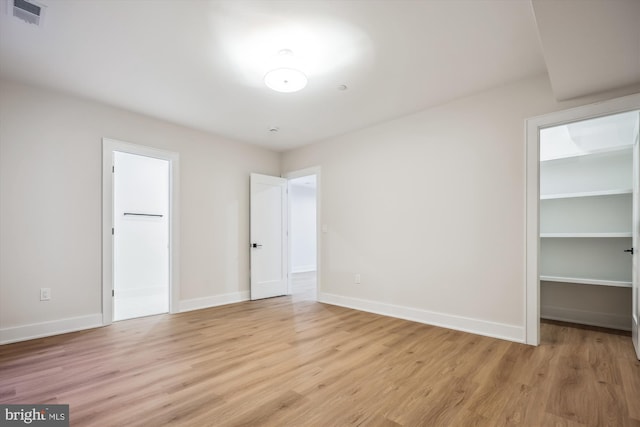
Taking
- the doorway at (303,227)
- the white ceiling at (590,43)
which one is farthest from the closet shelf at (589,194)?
the doorway at (303,227)

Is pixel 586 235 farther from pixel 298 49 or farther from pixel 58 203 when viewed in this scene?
pixel 58 203

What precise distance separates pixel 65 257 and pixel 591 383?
5.12 m

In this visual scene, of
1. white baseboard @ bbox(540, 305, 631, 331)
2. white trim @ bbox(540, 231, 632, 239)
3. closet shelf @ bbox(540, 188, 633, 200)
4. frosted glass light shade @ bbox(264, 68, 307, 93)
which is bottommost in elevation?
white baseboard @ bbox(540, 305, 631, 331)

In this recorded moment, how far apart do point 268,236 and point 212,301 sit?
56.3 inches

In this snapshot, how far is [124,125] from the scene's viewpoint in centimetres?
397

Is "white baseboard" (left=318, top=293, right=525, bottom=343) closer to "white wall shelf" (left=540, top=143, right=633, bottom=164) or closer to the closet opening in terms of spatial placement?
the closet opening

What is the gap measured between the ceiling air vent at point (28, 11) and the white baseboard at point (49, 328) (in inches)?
116

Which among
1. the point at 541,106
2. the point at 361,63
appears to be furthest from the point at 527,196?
the point at 361,63

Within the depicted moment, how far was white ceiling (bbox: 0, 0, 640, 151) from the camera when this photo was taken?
2.16 meters

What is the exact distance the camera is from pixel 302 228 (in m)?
9.26

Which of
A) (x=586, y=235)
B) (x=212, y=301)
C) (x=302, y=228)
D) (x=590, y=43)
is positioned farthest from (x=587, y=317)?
(x=302, y=228)

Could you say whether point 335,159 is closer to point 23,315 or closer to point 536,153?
point 536,153

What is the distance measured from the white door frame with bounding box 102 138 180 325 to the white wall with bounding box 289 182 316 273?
15.2 ft

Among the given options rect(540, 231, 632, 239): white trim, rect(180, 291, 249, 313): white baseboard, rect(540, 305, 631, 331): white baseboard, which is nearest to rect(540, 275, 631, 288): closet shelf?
rect(540, 305, 631, 331): white baseboard
